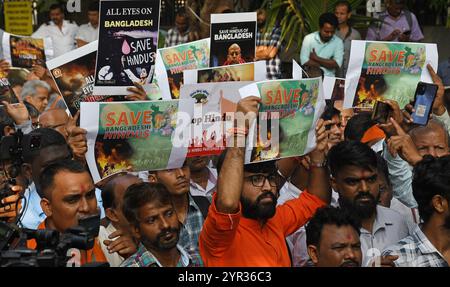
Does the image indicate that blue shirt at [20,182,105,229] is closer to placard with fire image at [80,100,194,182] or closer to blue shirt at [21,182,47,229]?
blue shirt at [21,182,47,229]

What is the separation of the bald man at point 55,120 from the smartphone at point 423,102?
2.29 m

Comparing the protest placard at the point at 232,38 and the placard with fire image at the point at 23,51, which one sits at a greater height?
the protest placard at the point at 232,38

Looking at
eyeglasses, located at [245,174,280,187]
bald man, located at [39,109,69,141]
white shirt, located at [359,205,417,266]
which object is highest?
bald man, located at [39,109,69,141]

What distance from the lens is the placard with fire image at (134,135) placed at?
6586mm

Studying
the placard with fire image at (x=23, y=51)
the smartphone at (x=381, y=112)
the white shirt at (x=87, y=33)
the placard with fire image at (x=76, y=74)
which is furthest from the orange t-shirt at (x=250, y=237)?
the white shirt at (x=87, y=33)

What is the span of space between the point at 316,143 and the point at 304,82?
1.20 feet

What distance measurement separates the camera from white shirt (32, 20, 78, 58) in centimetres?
1445

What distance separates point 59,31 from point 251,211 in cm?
904

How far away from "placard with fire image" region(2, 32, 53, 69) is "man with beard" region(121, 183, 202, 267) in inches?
140

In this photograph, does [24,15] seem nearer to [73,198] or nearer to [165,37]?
[165,37]

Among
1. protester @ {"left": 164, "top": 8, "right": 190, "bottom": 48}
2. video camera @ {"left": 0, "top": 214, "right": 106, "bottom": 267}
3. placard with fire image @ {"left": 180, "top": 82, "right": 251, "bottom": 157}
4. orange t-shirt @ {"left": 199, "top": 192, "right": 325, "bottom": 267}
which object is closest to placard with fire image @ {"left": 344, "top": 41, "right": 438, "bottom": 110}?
placard with fire image @ {"left": 180, "top": 82, "right": 251, "bottom": 157}

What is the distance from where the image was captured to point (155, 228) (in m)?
5.99

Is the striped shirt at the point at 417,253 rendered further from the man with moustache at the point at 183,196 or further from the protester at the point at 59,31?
the protester at the point at 59,31

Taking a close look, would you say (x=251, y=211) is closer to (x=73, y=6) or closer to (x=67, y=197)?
(x=67, y=197)
